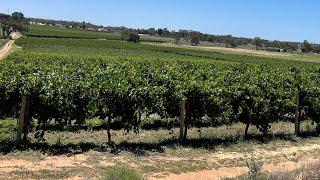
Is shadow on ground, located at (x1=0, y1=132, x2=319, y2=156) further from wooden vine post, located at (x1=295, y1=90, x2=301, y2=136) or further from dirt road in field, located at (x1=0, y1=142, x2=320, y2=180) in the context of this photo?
wooden vine post, located at (x1=295, y1=90, x2=301, y2=136)

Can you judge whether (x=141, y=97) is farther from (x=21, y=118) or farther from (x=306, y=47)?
(x=306, y=47)

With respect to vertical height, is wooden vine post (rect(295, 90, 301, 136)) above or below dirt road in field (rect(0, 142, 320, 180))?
above

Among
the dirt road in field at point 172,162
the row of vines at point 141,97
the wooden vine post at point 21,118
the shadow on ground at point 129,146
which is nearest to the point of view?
the dirt road in field at point 172,162

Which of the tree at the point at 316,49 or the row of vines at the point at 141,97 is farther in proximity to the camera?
the tree at the point at 316,49

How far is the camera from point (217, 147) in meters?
16.3

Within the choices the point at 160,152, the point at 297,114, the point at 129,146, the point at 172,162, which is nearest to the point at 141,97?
the point at 129,146

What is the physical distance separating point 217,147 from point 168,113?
304 cm

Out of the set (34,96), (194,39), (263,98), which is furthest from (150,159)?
(194,39)

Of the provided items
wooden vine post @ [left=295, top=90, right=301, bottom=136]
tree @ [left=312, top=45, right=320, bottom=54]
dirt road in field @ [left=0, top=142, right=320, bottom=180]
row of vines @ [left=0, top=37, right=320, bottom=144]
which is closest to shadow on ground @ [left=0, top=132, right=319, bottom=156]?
dirt road in field @ [left=0, top=142, right=320, bottom=180]

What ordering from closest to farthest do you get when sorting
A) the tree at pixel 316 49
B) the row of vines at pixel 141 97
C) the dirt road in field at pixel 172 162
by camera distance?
the dirt road in field at pixel 172 162 < the row of vines at pixel 141 97 < the tree at pixel 316 49

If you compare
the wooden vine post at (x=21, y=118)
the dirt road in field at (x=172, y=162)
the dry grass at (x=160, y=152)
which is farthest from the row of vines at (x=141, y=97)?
the dirt road in field at (x=172, y=162)

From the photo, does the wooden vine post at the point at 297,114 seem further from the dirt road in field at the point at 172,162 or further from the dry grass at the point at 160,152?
the dirt road in field at the point at 172,162

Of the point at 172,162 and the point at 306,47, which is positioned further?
the point at 306,47

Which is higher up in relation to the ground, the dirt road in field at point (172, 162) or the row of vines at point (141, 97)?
the row of vines at point (141, 97)
